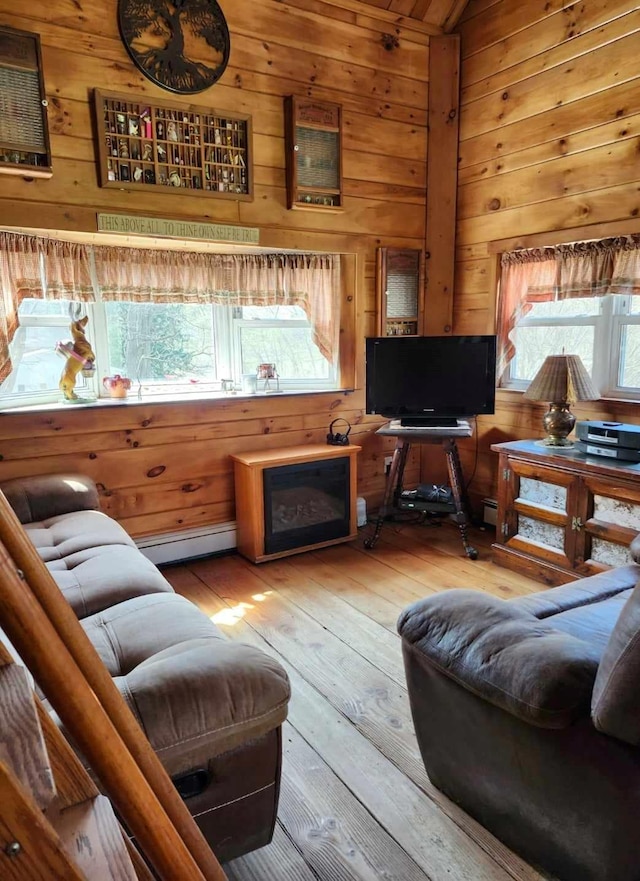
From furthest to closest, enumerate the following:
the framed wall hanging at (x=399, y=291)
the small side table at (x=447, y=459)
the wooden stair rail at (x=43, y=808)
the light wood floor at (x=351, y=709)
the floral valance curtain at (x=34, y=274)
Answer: the framed wall hanging at (x=399, y=291), the small side table at (x=447, y=459), the floral valance curtain at (x=34, y=274), the light wood floor at (x=351, y=709), the wooden stair rail at (x=43, y=808)

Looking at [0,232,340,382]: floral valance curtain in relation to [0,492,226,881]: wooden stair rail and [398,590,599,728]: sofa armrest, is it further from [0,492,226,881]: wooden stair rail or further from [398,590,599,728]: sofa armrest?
[0,492,226,881]: wooden stair rail

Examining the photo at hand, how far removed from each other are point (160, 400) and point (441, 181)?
2.38 m

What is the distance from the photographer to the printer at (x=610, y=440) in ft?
9.24

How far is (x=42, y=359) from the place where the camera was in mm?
3221

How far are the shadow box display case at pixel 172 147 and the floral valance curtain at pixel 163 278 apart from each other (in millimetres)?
395

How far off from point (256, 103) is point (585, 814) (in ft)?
11.6

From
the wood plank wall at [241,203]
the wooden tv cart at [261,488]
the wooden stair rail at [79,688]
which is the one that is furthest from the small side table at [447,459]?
the wooden stair rail at [79,688]

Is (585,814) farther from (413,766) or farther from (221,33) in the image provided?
(221,33)

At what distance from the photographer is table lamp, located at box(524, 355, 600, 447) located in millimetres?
3127

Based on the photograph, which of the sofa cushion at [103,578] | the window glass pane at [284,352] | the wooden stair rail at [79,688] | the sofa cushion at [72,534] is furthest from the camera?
the window glass pane at [284,352]

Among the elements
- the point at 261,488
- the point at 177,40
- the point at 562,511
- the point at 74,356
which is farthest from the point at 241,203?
the point at 562,511

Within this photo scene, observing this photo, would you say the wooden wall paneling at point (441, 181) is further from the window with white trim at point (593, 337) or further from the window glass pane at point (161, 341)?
the window glass pane at point (161, 341)

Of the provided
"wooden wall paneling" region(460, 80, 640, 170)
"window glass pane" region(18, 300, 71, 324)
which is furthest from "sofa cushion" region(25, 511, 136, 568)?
"wooden wall paneling" region(460, 80, 640, 170)

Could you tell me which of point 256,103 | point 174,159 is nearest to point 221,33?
point 256,103
